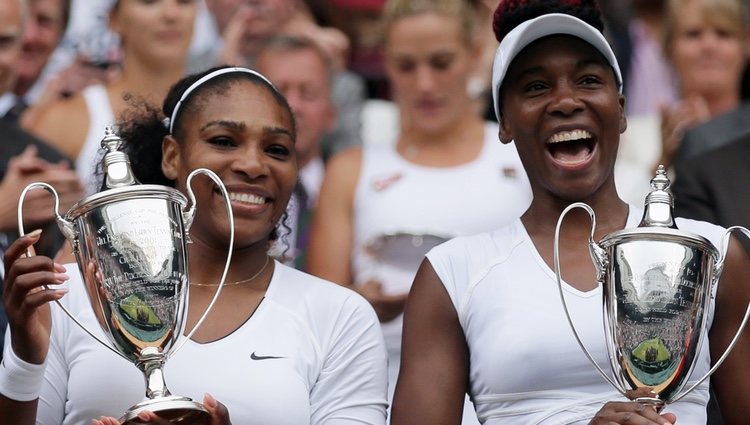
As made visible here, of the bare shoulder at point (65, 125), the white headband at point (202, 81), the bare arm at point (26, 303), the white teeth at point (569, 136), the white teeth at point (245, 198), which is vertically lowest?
the bare arm at point (26, 303)

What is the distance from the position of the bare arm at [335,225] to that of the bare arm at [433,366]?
1.43 meters

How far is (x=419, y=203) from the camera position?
536cm

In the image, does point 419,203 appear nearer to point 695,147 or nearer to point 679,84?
point 695,147

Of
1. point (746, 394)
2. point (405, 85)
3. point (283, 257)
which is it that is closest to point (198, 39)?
point (405, 85)

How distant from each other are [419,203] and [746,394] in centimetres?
171

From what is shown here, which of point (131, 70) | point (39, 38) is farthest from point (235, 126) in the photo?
point (39, 38)

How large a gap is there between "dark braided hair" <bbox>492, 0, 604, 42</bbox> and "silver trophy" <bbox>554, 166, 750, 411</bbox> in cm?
72

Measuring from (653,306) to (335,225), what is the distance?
6.73 ft

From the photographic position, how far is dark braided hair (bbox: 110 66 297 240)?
4.27 metres

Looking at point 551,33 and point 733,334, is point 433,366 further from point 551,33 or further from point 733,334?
point 551,33

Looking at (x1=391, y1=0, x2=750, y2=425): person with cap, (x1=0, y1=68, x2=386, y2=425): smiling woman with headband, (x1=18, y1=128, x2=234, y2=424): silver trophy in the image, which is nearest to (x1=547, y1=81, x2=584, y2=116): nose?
(x1=391, y1=0, x2=750, y2=425): person with cap

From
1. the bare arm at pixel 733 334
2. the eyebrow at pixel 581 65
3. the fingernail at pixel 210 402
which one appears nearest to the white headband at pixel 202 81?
the eyebrow at pixel 581 65

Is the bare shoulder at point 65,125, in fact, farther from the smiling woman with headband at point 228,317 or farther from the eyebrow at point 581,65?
the eyebrow at point 581,65

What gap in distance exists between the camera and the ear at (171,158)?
4.28 m
